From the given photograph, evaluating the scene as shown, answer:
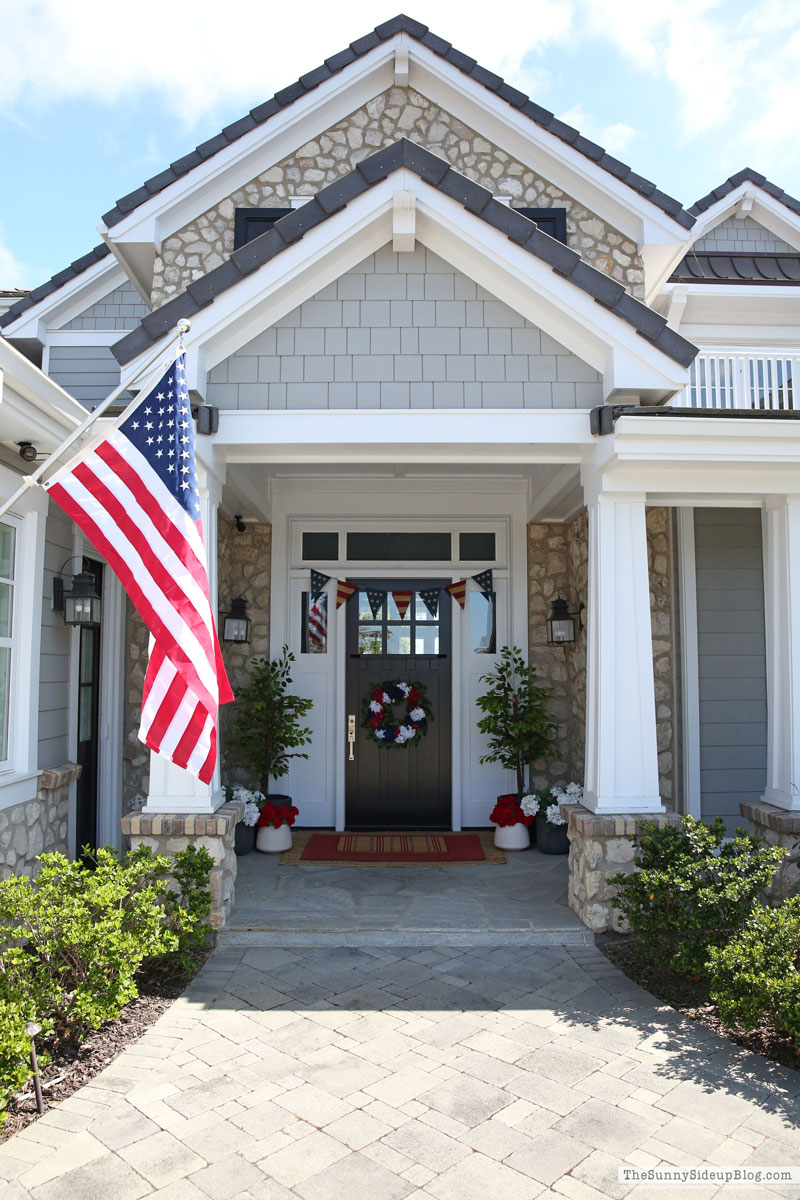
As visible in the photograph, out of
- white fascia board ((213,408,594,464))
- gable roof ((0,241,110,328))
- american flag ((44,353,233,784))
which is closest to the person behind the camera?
american flag ((44,353,233,784))

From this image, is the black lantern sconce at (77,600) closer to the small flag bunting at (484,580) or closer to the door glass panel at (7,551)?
the door glass panel at (7,551)

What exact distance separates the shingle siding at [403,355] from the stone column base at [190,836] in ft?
8.69

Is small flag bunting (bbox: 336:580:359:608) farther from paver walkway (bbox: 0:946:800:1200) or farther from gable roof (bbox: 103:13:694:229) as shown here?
paver walkway (bbox: 0:946:800:1200)

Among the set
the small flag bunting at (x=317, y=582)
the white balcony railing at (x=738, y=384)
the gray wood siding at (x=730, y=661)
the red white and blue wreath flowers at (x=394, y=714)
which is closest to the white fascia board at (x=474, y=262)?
the white balcony railing at (x=738, y=384)

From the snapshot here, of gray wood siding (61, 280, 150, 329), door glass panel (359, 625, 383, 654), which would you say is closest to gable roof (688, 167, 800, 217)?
door glass panel (359, 625, 383, 654)

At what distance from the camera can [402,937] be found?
16.5 feet

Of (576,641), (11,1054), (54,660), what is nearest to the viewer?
(11,1054)

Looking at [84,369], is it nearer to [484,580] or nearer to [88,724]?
[88,724]

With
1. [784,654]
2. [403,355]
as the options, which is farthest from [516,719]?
[403,355]

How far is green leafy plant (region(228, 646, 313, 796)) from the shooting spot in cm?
738

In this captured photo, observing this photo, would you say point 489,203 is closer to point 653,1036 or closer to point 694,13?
point 694,13

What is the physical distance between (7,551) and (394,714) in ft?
12.8

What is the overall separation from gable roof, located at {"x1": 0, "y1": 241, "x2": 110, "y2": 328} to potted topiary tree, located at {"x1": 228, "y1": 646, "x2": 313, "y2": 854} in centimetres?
432

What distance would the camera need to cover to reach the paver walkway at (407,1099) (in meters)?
2.71
